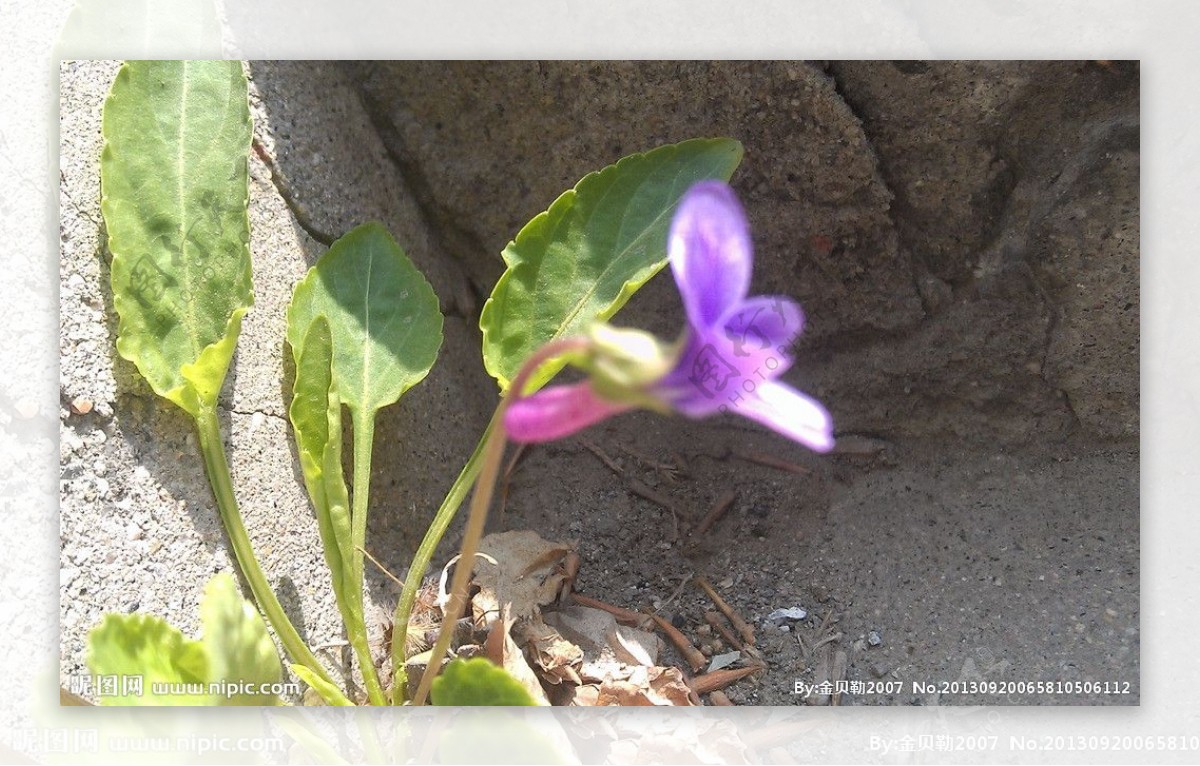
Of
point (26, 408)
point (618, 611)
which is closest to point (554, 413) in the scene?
point (618, 611)

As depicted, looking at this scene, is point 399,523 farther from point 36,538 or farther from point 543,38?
point 543,38

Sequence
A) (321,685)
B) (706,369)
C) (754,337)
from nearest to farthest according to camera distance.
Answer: (706,369)
(754,337)
(321,685)

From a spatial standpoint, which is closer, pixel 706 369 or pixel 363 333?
pixel 706 369

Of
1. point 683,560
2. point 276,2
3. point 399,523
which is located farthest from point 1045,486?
point 276,2

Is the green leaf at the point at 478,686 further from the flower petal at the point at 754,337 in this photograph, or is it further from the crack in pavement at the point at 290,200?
the crack in pavement at the point at 290,200

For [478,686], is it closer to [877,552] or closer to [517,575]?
[517,575]

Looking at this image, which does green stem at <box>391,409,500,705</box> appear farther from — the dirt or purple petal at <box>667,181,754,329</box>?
purple petal at <box>667,181,754,329</box>

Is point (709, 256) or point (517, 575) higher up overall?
point (709, 256)
